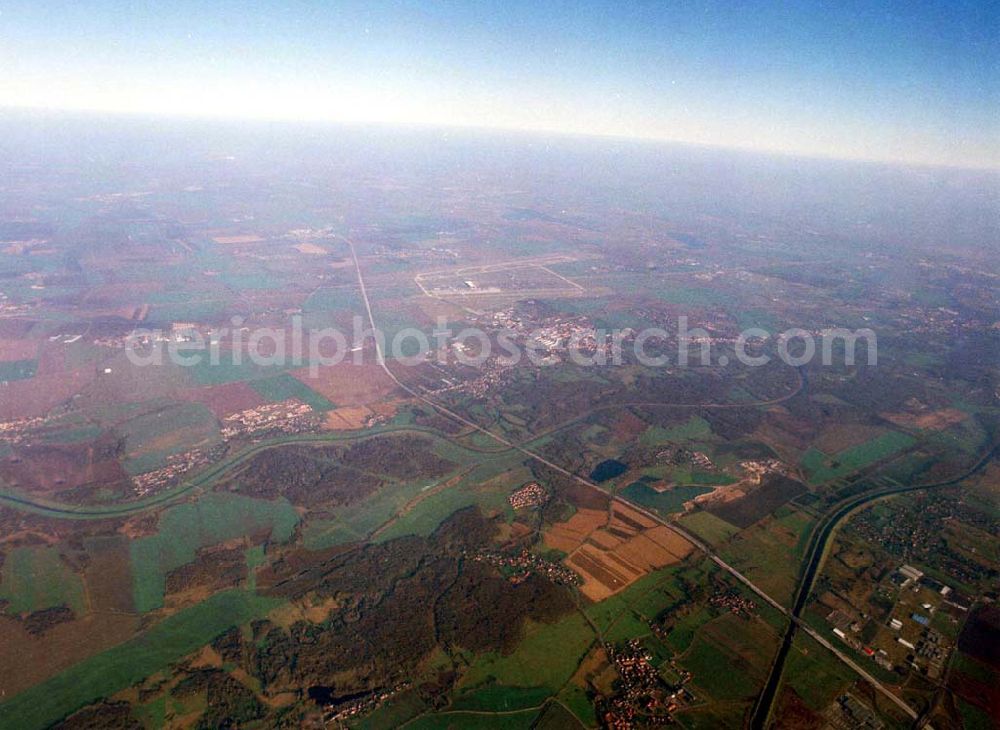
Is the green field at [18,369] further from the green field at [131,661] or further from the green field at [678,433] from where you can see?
the green field at [678,433]

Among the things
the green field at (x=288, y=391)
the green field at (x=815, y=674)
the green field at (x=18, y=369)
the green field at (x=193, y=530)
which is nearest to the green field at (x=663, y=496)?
the green field at (x=815, y=674)

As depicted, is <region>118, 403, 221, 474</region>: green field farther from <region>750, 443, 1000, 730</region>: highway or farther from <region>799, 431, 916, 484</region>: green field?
<region>799, 431, 916, 484</region>: green field

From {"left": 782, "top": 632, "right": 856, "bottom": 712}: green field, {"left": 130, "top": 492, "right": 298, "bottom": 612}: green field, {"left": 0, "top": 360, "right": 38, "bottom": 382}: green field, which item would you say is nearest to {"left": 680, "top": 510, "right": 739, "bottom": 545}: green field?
{"left": 782, "top": 632, "right": 856, "bottom": 712}: green field

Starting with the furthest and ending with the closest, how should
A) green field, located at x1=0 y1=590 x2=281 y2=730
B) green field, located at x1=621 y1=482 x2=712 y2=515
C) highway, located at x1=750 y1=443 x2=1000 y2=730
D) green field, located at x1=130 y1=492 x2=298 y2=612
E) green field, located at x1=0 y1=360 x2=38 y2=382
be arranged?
green field, located at x1=0 y1=360 x2=38 y2=382 → green field, located at x1=621 y1=482 x2=712 y2=515 → green field, located at x1=130 y1=492 x2=298 y2=612 → highway, located at x1=750 y1=443 x2=1000 y2=730 → green field, located at x1=0 y1=590 x2=281 y2=730

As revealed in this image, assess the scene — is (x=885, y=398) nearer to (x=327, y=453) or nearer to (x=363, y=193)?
(x=327, y=453)

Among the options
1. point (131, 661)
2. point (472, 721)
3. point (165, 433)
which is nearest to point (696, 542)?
point (472, 721)

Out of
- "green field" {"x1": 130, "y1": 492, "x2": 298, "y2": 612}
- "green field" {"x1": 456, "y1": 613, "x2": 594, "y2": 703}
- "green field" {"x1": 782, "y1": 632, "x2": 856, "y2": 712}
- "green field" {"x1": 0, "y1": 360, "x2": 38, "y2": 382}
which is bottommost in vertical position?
"green field" {"x1": 130, "y1": 492, "x2": 298, "y2": 612}

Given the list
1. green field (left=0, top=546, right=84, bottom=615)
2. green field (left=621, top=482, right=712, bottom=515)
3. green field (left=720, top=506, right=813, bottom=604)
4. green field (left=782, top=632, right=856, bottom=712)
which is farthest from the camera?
green field (left=621, top=482, right=712, bottom=515)
